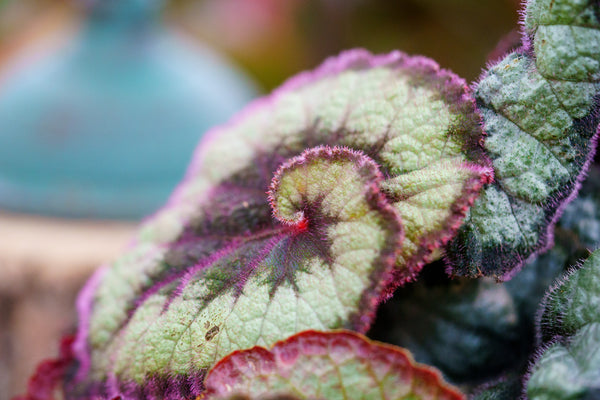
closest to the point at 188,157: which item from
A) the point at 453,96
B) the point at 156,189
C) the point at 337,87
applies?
the point at 156,189

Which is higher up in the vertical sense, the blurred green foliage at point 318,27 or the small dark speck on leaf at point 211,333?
the blurred green foliage at point 318,27

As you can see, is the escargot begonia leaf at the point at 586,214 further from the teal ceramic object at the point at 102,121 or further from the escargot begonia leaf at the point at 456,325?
the teal ceramic object at the point at 102,121

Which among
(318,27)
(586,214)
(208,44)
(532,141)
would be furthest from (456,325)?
(208,44)

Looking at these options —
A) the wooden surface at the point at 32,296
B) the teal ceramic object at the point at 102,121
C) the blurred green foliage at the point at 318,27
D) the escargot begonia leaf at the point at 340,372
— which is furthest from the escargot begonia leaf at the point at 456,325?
the blurred green foliage at the point at 318,27

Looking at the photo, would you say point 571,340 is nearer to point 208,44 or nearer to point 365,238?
point 365,238

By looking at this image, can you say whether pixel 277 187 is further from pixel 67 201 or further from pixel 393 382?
pixel 67 201
